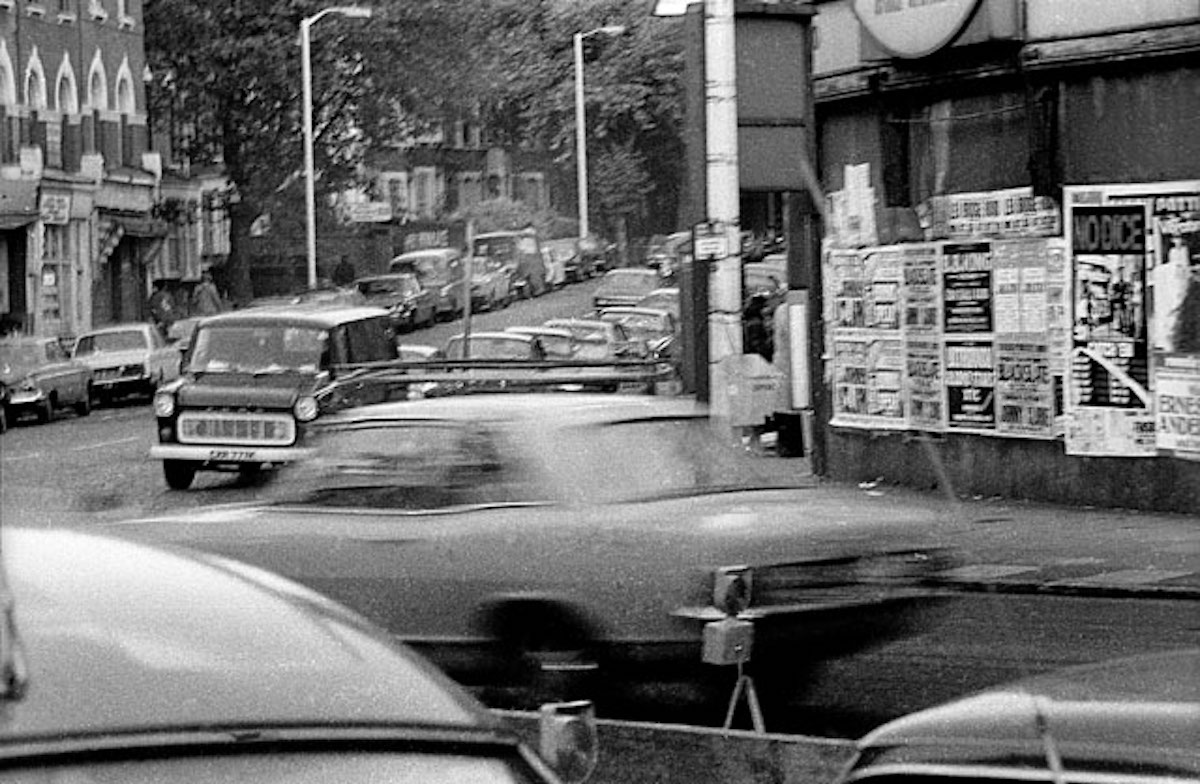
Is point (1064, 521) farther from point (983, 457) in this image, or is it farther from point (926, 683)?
point (926, 683)

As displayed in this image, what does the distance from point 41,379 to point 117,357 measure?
5.23 metres

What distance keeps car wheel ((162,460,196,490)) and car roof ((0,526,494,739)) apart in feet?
67.2

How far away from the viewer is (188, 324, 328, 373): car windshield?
23.0 metres

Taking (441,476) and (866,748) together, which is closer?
(866,748)

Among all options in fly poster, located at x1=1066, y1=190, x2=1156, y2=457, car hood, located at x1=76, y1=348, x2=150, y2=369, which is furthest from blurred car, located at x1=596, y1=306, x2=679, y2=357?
fly poster, located at x1=1066, y1=190, x2=1156, y2=457

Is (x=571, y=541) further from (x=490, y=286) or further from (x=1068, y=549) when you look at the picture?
(x=490, y=286)

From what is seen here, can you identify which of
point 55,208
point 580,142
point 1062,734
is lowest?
point 1062,734

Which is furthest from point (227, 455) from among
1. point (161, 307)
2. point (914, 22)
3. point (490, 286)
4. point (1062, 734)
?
point (161, 307)

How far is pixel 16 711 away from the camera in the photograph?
2.59 meters

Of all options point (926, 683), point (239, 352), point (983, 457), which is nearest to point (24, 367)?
point (239, 352)

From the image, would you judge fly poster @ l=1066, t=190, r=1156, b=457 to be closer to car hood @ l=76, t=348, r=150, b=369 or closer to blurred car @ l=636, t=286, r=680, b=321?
car hood @ l=76, t=348, r=150, b=369

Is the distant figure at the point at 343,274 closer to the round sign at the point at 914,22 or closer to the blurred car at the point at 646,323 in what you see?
the blurred car at the point at 646,323

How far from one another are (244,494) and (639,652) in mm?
14768

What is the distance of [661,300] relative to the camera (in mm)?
50469
